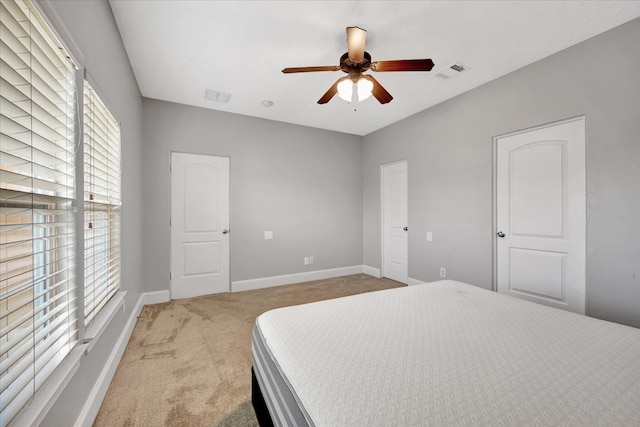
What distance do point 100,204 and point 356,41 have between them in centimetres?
208

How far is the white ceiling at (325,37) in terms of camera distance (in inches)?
77.3

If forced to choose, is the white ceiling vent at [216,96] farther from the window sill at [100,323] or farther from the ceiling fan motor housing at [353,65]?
the window sill at [100,323]

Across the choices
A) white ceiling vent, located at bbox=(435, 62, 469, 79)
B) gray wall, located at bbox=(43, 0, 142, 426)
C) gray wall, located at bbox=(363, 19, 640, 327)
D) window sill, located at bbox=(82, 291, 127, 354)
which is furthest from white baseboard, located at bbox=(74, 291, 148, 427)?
white ceiling vent, located at bbox=(435, 62, 469, 79)

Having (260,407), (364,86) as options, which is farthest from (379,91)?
(260,407)

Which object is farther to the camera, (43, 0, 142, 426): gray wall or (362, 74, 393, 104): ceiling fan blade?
(362, 74, 393, 104): ceiling fan blade

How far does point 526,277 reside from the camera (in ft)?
9.27

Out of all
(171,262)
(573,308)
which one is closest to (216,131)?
(171,262)

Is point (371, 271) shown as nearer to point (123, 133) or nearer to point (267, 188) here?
point (267, 188)

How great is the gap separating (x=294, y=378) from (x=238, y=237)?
10.6 ft

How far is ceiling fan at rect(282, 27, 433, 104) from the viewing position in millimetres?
1927

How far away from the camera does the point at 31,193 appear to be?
0.92 m

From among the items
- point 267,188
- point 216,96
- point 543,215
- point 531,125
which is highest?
point 216,96

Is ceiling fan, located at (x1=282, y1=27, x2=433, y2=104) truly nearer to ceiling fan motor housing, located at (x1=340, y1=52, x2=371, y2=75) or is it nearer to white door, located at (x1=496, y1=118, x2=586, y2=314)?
ceiling fan motor housing, located at (x1=340, y1=52, x2=371, y2=75)

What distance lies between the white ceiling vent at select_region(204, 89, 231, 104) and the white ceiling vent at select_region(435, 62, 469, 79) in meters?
2.47
